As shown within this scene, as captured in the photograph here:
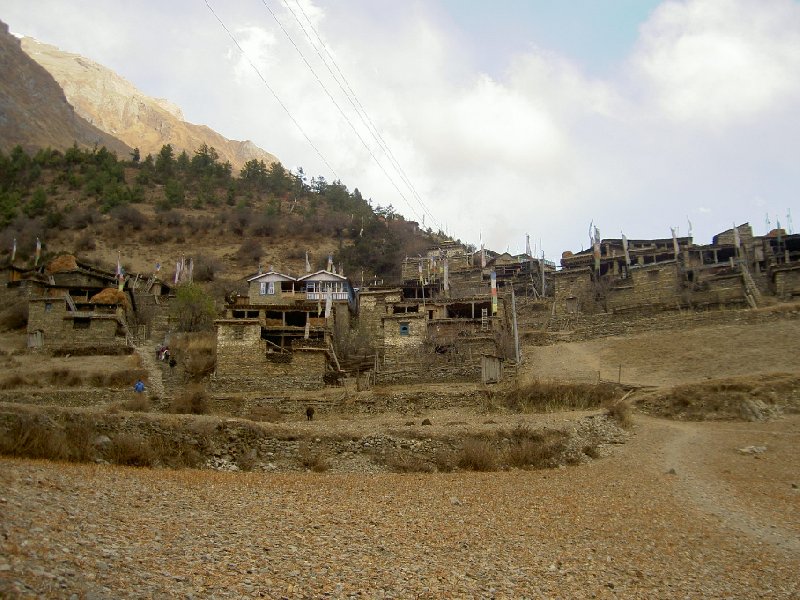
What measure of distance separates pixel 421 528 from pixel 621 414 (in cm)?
1476

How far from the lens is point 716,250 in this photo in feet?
159

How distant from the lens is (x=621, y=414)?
71.6 ft

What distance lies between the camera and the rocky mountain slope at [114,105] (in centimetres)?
16750

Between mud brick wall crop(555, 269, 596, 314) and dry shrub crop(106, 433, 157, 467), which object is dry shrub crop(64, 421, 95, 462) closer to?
dry shrub crop(106, 433, 157, 467)

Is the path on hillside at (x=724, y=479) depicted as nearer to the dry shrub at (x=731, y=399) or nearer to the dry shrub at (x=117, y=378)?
the dry shrub at (x=731, y=399)

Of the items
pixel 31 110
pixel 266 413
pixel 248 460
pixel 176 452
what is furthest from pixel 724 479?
pixel 31 110

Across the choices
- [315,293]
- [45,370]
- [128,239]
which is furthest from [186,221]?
[45,370]

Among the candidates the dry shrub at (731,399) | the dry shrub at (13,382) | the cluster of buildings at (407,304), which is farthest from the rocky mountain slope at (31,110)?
the dry shrub at (731,399)

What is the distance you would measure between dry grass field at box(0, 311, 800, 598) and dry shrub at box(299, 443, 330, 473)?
9 cm

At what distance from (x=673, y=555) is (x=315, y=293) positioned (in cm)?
3868

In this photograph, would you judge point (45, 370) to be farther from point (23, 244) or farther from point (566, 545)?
point (23, 244)

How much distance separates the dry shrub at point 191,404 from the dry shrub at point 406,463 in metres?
11.9

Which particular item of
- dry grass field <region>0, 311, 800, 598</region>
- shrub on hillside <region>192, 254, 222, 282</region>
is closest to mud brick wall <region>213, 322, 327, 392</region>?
dry grass field <region>0, 311, 800, 598</region>

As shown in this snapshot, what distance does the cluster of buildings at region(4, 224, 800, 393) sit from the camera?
32562 millimetres
